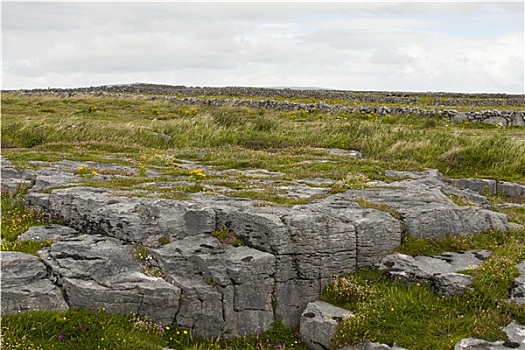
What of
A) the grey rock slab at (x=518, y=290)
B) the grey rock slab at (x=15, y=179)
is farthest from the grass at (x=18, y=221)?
the grey rock slab at (x=518, y=290)

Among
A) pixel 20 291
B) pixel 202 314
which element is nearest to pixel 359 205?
pixel 202 314

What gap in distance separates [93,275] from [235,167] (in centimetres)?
905

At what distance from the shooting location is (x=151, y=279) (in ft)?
33.6

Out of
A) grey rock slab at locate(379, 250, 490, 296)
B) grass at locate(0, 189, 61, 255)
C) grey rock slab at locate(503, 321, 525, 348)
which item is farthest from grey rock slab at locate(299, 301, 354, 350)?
grass at locate(0, 189, 61, 255)

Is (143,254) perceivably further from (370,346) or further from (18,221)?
(370,346)

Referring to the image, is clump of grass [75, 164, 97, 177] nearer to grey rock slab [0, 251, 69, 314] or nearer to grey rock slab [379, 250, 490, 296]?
grey rock slab [0, 251, 69, 314]

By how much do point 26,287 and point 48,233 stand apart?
2.30m

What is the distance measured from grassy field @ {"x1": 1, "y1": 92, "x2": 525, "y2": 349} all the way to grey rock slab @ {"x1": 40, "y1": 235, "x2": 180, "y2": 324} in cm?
24

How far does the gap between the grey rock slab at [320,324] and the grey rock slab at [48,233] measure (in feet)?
17.1

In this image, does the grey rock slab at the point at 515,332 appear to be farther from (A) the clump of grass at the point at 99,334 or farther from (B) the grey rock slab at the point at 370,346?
(A) the clump of grass at the point at 99,334

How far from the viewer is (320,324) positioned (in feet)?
33.5

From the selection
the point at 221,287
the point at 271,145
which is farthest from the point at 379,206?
the point at 271,145

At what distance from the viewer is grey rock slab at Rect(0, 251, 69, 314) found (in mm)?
9406

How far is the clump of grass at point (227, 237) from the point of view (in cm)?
1133
